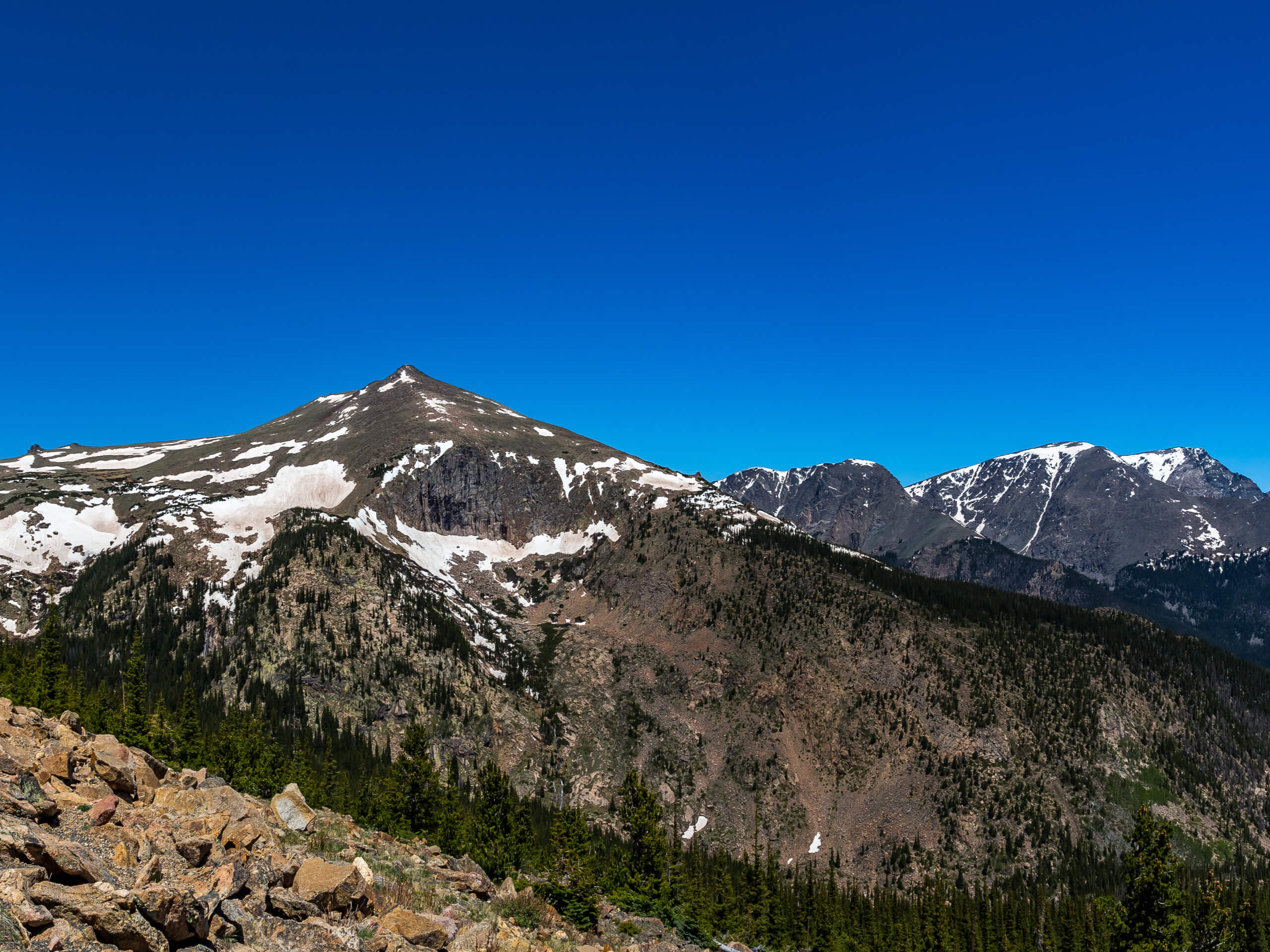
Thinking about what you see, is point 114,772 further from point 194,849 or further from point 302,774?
point 302,774

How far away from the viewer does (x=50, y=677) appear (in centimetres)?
8119

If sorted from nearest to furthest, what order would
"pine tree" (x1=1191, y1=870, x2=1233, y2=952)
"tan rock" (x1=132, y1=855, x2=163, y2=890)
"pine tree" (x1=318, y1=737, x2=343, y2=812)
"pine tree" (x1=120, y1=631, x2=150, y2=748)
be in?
"tan rock" (x1=132, y1=855, x2=163, y2=890)
"pine tree" (x1=1191, y1=870, x2=1233, y2=952)
"pine tree" (x1=120, y1=631, x2=150, y2=748)
"pine tree" (x1=318, y1=737, x2=343, y2=812)

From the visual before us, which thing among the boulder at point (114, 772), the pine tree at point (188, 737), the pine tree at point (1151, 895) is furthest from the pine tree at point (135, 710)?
the pine tree at point (1151, 895)

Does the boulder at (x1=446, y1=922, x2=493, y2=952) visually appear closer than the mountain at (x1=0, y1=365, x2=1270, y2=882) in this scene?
Yes

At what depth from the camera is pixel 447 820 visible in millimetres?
78312

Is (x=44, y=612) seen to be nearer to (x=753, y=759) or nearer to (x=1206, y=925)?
(x=753, y=759)

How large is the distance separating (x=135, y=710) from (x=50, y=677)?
964cm

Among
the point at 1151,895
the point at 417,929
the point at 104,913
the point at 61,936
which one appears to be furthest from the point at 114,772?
the point at 1151,895

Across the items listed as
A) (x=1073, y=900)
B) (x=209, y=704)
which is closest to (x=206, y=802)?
(x=209, y=704)

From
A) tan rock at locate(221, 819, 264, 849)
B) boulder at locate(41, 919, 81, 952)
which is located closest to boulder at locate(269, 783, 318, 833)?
tan rock at locate(221, 819, 264, 849)

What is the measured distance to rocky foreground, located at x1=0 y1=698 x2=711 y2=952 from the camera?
11.8 metres

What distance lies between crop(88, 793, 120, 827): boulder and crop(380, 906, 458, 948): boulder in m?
6.41

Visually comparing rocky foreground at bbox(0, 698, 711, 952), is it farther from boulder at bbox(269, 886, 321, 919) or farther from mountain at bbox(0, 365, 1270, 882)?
mountain at bbox(0, 365, 1270, 882)

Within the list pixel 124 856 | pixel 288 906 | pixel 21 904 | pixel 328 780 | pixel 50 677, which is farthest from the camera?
pixel 328 780
